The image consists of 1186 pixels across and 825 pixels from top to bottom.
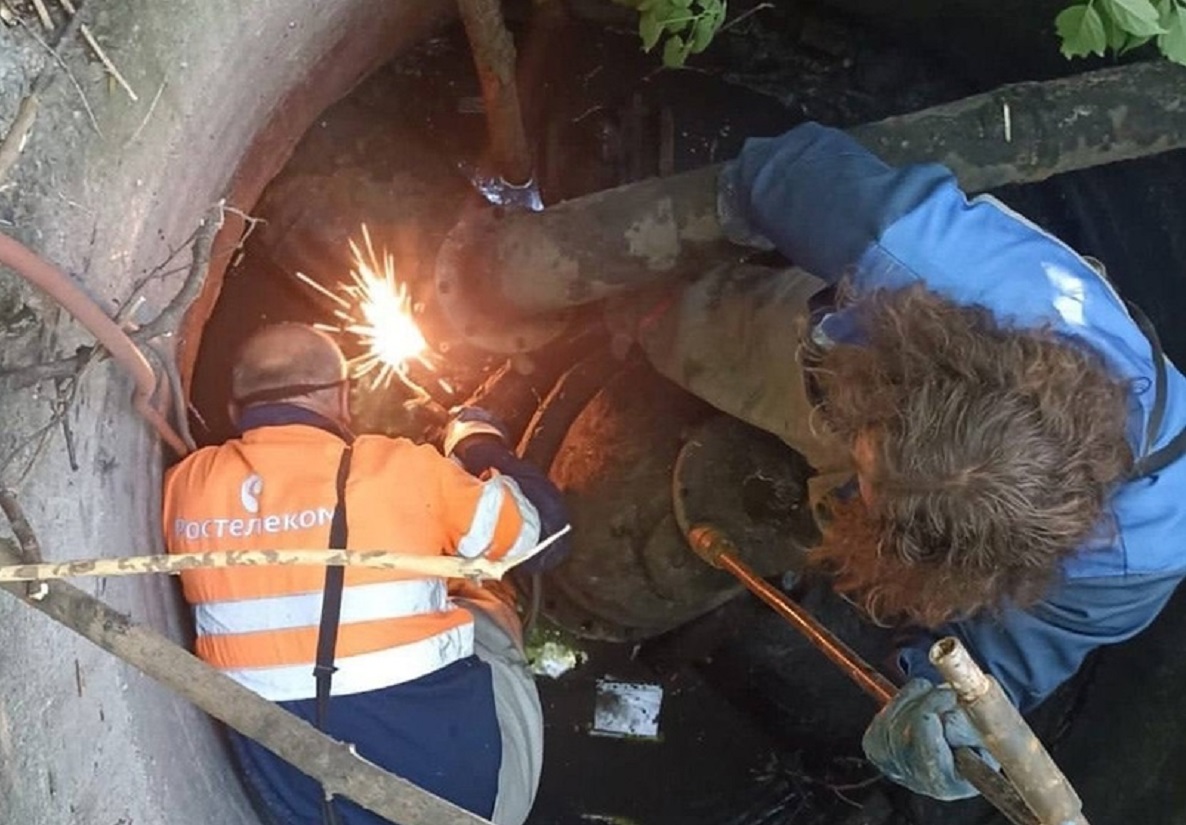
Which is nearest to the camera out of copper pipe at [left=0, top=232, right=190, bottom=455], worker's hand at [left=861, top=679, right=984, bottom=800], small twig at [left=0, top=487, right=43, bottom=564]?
small twig at [left=0, top=487, right=43, bottom=564]

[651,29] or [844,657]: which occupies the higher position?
[651,29]

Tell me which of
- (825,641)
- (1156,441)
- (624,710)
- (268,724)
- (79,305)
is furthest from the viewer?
(624,710)

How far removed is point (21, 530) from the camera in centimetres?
140

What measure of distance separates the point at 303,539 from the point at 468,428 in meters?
0.62

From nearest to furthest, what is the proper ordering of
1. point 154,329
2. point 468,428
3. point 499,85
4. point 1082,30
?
point 154,329 < point 1082,30 < point 499,85 < point 468,428

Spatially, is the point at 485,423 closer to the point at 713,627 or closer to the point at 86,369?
the point at 713,627

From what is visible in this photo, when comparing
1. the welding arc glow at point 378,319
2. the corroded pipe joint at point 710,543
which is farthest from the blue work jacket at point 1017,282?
the welding arc glow at point 378,319

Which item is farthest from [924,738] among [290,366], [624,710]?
[624,710]

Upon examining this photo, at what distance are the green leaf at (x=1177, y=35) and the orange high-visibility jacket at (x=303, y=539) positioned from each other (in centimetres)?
132

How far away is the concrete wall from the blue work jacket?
85 centimetres

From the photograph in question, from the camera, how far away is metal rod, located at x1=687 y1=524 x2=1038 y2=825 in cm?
141

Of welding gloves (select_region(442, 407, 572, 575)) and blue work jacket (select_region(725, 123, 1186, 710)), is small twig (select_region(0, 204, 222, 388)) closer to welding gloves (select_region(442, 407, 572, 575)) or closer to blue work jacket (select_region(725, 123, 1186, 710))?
blue work jacket (select_region(725, 123, 1186, 710))

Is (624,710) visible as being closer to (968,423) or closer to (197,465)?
(197,465)

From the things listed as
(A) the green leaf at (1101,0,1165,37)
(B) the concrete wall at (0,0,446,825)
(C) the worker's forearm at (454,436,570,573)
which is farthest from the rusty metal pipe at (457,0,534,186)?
(A) the green leaf at (1101,0,1165,37)
